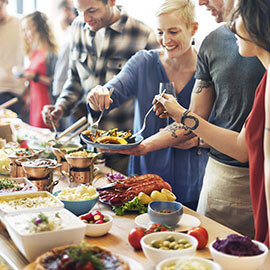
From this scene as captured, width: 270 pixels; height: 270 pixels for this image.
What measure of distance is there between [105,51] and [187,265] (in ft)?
9.02

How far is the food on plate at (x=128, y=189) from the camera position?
2211mm

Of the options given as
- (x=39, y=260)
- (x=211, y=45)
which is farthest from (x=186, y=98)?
(x=39, y=260)

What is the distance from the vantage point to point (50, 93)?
658 centimetres

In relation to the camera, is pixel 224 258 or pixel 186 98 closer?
pixel 224 258

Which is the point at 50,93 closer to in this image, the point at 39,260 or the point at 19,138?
the point at 19,138

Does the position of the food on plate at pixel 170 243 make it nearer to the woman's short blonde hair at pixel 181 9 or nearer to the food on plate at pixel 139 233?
the food on plate at pixel 139 233

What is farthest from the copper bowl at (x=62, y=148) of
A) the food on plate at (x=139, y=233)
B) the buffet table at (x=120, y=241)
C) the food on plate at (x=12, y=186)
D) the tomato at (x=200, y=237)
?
the tomato at (x=200, y=237)

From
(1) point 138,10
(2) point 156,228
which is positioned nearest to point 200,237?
(2) point 156,228

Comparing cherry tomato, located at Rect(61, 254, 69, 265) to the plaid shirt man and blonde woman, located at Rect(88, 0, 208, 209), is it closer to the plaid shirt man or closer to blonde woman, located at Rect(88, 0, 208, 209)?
blonde woman, located at Rect(88, 0, 208, 209)

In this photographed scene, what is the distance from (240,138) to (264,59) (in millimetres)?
428

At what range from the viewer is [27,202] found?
6.28 ft

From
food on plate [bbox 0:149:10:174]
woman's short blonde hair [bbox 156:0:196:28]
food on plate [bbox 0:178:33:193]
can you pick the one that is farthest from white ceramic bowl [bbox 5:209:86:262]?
woman's short blonde hair [bbox 156:0:196:28]

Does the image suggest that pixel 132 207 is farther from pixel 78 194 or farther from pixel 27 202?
pixel 27 202

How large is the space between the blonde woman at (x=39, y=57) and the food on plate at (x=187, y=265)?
5167 millimetres
